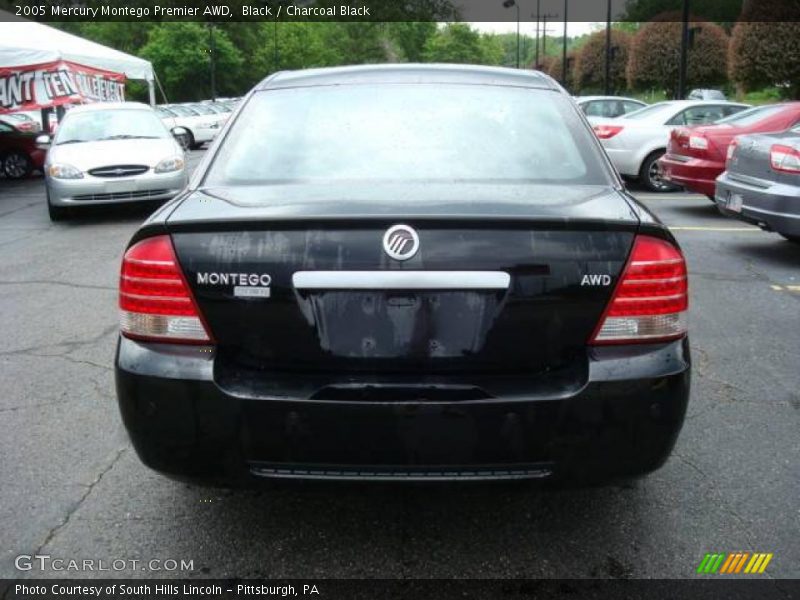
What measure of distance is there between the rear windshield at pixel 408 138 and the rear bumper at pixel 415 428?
778 mm

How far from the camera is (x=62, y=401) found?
4184 millimetres

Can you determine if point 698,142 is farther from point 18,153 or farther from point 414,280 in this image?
point 18,153

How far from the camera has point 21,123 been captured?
18938 mm

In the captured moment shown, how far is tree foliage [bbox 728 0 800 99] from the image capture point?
88.3ft

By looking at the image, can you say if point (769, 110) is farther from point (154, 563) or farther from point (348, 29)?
point (348, 29)

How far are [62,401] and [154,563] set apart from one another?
1.80m

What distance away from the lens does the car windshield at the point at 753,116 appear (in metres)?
10.4

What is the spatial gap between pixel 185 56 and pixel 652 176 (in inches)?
2154

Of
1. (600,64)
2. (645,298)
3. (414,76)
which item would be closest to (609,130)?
(414,76)

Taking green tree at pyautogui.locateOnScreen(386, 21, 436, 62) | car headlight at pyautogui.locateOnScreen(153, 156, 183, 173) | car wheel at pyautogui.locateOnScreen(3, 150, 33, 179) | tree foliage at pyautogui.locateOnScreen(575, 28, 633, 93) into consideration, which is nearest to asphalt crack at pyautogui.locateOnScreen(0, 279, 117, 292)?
car headlight at pyautogui.locateOnScreen(153, 156, 183, 173)

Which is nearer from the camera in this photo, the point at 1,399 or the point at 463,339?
the point at 463,339

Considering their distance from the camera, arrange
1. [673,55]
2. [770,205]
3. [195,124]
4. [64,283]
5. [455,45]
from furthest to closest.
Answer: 1. [455,45]
2. [673,55]
3. [195,124]
4. [770,205]
5. [64,283]

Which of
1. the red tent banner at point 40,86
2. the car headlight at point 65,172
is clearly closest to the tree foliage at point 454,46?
the red tent banner at point 40,86

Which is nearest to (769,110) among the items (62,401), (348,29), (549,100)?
(549,100)
